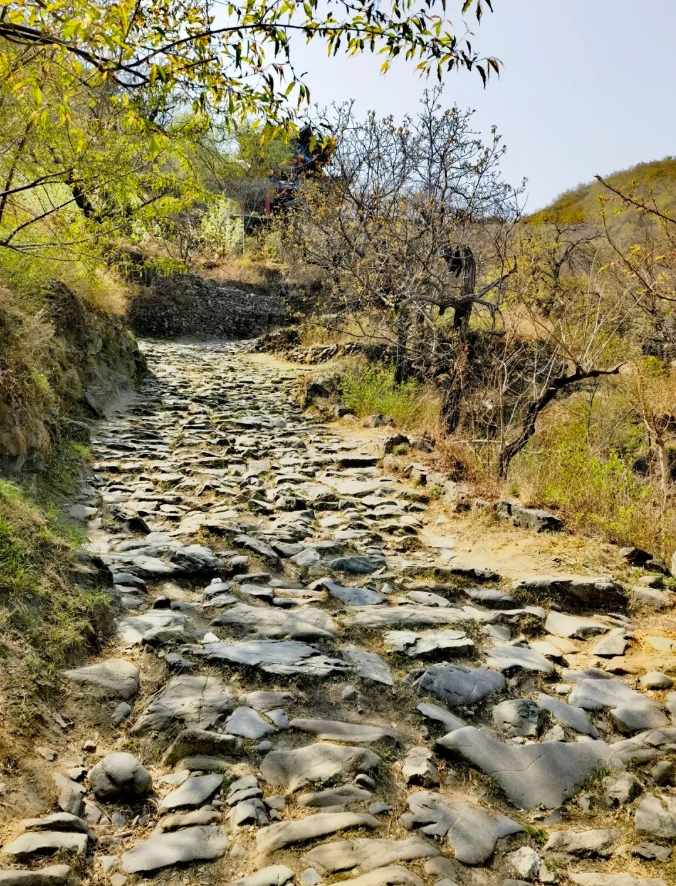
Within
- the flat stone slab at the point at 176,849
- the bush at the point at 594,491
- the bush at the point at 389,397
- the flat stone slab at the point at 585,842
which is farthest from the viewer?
the bush at the point at 389,397

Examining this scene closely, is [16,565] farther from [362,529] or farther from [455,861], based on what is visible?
[362,529]

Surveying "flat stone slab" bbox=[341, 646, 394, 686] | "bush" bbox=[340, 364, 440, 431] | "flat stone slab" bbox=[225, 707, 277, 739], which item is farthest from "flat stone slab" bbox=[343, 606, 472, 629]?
"bush" bbox=[340, 364, 440, 431]

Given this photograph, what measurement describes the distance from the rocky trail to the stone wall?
15509 millimetres

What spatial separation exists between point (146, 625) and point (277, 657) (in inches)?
33.0

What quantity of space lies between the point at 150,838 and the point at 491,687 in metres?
1.88

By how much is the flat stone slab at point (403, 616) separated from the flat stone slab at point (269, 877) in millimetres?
1976

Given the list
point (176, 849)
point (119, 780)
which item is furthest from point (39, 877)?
point (119, 780)

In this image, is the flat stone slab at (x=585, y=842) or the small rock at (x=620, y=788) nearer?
the flat stone slab at (x=585, y=842)

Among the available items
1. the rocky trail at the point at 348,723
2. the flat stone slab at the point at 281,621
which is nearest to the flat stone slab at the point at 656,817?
the rocky trail at the point at 348,723

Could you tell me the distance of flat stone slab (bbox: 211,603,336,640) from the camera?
3.76 metres

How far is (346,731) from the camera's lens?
9.39ft

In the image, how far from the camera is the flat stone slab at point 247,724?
9.11ft

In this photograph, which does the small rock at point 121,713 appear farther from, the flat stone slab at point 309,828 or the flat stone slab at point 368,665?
the flat stone slab at point 368,665

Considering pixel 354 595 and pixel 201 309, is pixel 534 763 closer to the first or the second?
pixel 354 595
